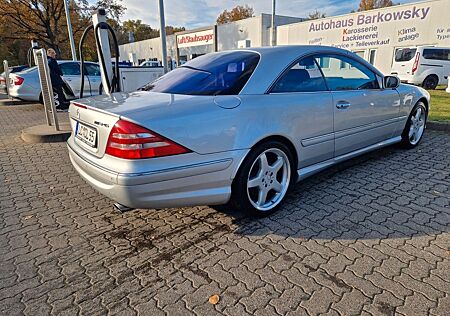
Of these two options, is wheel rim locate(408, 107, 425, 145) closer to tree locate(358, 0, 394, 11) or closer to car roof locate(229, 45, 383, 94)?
car roof locate(229, 45, 383, 94)

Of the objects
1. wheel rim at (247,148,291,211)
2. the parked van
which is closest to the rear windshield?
Answer: the parked van

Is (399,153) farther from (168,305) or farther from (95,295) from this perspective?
(95,295)

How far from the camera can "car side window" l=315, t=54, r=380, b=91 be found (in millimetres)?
3436

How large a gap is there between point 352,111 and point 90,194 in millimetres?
3203

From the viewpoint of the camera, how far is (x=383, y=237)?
254 cm

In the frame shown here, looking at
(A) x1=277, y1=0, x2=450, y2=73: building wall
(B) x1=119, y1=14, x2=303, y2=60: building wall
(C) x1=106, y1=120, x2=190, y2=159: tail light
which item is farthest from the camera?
(B) x1=119, y1=14, x2=303, y2=60: building wall

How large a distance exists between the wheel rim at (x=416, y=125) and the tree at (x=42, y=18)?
29.0 m

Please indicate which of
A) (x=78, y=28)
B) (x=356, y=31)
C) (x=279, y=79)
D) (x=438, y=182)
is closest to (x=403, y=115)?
(x=438, y=182)

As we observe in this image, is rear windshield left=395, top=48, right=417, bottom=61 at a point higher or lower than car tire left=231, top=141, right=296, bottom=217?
higher

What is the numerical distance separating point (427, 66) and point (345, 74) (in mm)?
13392

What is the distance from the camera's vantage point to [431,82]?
1442 centimetres

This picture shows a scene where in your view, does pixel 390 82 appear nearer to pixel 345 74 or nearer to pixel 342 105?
pixel 345 74

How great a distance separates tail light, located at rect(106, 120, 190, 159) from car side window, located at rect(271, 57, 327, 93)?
1224mm

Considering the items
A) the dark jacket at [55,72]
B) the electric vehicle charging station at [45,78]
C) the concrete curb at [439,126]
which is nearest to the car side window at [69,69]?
the dark jacket at [55,72]
